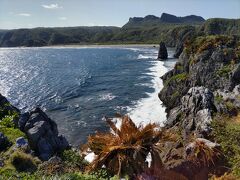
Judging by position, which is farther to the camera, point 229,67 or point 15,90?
point 15,90

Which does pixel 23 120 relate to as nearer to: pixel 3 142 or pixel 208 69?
pixel 3 142

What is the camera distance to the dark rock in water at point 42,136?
20453mm

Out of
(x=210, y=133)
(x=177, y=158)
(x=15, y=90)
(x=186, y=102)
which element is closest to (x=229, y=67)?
(x=186, y=102)

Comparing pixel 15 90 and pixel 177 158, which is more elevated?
pixel 177 158

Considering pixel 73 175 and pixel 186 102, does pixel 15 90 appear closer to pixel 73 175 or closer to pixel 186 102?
pixel 186 102

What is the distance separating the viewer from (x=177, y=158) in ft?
42.8

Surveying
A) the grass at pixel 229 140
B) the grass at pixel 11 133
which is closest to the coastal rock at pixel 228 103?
the grass at pixel 229 140

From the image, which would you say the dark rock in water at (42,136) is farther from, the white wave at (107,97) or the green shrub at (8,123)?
the white wave at (107,97)

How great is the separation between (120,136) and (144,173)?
1660mm

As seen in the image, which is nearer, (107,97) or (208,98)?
(208,98)

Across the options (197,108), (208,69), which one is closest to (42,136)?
(197,108)

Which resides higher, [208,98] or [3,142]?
[208,98]

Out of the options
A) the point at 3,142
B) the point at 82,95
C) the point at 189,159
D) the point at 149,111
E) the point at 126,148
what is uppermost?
the point at 126,148

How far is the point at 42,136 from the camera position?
825 inches
